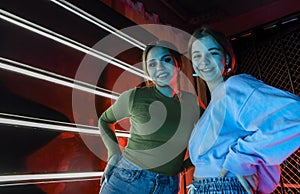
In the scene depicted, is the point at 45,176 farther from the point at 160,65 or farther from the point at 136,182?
the point at 160,65

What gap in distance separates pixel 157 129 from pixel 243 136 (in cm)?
41

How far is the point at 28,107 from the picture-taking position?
3.92ft

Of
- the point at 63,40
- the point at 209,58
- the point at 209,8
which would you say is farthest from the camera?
the point at 209,8

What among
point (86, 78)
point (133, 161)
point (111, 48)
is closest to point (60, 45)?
point (86, 78)

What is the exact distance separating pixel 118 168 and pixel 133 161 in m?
0.08

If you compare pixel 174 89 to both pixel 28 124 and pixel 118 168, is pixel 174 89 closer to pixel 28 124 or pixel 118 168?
pixel 118 168

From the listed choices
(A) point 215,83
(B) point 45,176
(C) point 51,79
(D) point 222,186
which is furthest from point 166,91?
(B) point 45,176

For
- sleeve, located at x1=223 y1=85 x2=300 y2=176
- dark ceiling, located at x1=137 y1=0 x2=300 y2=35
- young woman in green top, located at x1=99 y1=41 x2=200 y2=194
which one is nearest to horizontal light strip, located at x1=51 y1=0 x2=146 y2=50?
dark ceiling, located at x1=137 y1=0 x2=300 y2=35

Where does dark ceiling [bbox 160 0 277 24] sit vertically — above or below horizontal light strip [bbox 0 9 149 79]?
above

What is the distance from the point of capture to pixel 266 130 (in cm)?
74

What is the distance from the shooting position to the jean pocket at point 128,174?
108 cm

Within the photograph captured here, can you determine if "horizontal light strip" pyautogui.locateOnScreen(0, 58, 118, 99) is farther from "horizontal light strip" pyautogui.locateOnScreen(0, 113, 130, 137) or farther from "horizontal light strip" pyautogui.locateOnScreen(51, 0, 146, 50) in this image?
"horizontal light strip" pyautogui.locateOnScreen(51, 0, 146, 50)

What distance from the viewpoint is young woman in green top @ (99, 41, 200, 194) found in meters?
1.09

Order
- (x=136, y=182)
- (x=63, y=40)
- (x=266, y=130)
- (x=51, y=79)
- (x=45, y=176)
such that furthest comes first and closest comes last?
(x=63, y=40), (x=51, y=79), (x=45, y=176), (x=136, y=182), (x=266, y=130)
